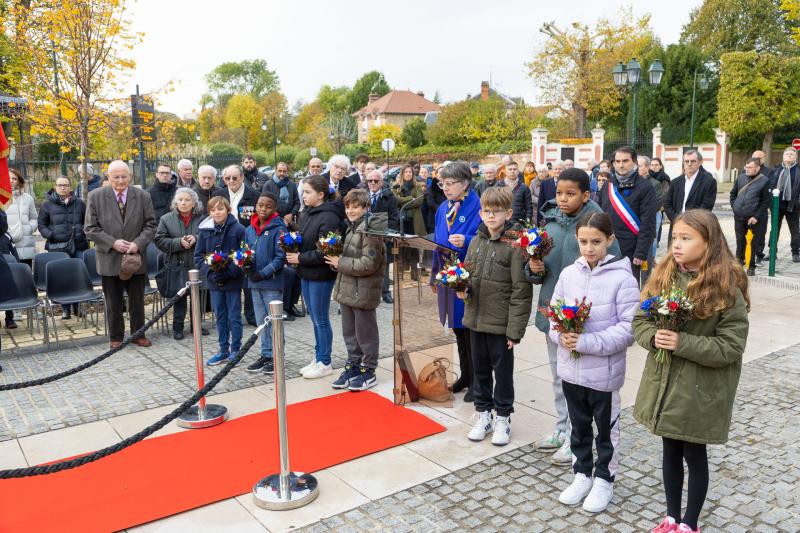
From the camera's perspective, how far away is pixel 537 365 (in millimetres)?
7008

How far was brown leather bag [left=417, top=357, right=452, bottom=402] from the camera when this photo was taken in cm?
586

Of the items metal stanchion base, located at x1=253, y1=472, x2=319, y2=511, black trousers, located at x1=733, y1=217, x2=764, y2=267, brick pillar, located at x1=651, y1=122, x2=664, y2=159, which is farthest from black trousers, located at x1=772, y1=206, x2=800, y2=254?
brick pillar, located at x1=651, y1=122, x2=664, y2=159

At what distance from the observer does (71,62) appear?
432 inches

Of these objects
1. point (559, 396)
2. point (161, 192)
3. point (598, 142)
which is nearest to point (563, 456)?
point (559, 396)

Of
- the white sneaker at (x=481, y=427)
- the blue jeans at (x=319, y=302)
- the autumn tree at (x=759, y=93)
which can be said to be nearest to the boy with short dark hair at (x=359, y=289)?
the blue jeans at (x=319, y=302)

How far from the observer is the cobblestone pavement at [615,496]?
389cm

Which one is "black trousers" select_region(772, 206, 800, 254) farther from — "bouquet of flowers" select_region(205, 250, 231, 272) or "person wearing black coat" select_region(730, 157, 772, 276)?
"bouquet of flowers" select_region(205, 250, 231, 272)

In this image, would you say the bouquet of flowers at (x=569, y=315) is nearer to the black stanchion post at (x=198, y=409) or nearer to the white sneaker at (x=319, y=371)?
the black stanchion post at (x=198, y=409)

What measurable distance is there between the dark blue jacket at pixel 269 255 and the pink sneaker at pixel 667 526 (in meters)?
4.24

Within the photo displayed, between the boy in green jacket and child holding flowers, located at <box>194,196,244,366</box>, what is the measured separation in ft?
11.7

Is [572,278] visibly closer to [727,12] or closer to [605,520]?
[605,520]

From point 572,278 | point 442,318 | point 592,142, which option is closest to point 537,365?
point 442,318

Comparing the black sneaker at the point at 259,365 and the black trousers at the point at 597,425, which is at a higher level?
the black trousers at the point at 597,425

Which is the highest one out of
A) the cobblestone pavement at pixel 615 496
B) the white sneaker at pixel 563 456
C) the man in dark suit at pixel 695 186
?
the man in dark suit at pixel 695 186
